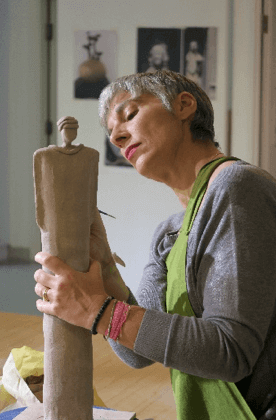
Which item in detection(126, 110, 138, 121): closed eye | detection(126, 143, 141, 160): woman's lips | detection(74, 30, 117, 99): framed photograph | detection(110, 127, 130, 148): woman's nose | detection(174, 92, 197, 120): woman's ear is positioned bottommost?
detection(126, 143, 141, 160): woman's lips

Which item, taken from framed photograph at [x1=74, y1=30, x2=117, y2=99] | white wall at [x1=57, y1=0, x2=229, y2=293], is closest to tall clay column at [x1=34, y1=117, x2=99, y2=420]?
white wall at [x1=57, y1=0, x2=229, y2=293]

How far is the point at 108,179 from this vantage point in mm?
4566

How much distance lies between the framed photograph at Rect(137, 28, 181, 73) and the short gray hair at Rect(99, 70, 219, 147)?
9.81ft

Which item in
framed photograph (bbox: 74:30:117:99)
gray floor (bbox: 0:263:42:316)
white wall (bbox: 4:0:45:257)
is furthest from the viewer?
white wall (bbox: 4:0:45:257)

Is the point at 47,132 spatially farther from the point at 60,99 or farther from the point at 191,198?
the point at 191,198

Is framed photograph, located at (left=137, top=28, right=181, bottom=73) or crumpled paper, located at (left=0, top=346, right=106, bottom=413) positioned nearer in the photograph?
crumpled paper, located at (left=0, top=346, right=106, bottom=413)

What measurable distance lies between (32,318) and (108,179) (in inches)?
49.1

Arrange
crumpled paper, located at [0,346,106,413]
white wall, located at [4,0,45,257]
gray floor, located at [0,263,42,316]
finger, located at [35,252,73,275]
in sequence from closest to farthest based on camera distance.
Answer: finger, located at [35,252,73,275]
crumpled paper, located at [0,346,106,413]
gray floor, located at [0,263,42,316]
white wall, located at [4,0,45,257]

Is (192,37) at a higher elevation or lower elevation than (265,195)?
higher

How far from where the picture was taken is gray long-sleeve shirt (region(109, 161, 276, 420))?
1112 millimetres

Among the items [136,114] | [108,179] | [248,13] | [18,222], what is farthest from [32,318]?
[136,114]

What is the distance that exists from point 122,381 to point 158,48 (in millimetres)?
2529

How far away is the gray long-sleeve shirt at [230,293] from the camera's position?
1.11m

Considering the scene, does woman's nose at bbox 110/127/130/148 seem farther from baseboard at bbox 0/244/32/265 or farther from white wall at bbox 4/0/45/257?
baseboard at bbox 0/244/32/265
